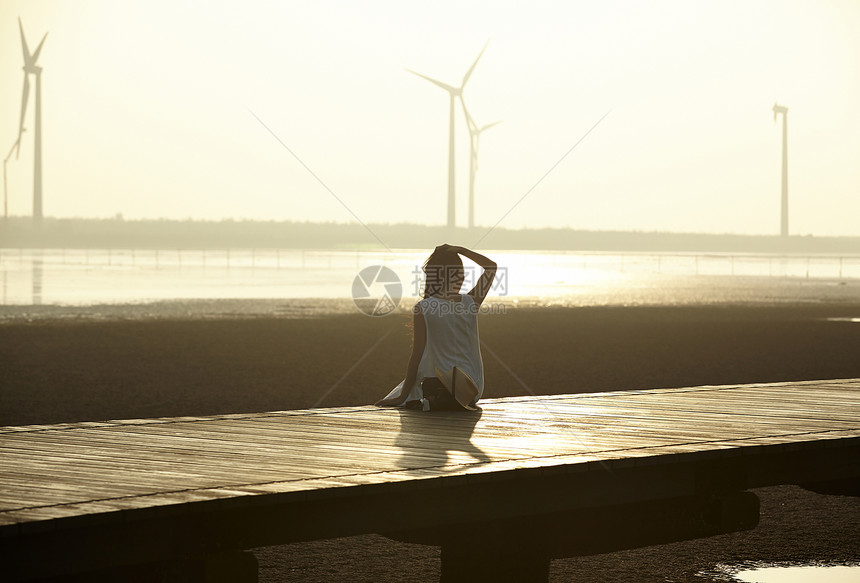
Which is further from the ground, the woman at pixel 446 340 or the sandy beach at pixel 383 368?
the woman at pixel 446 340

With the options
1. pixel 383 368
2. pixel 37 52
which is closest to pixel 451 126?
pixel 37 52

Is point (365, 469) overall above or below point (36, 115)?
below

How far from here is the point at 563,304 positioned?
59.3 meters

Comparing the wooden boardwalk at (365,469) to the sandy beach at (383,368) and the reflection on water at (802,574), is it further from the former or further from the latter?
the sandy beach at (383,368)

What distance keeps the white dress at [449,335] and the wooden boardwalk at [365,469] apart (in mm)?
532

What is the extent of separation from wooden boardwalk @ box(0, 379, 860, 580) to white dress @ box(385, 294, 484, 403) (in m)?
0.53

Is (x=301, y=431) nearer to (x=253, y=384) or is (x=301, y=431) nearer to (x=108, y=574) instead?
(x=108, y=574)

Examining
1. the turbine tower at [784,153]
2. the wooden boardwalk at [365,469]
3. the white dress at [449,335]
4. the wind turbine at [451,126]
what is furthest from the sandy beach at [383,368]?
the turbine tower at [784,153]

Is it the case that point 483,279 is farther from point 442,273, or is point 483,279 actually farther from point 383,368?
point 383,368

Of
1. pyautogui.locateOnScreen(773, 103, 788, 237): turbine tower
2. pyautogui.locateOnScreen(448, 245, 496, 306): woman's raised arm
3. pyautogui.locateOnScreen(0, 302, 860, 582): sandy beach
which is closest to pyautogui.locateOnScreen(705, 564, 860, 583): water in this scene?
pyautogui.locateOnScreen(0, 302, 860, 582): sandy beach

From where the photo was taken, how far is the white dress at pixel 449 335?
1128 cm

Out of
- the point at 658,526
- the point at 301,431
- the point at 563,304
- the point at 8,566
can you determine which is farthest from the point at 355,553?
the point at 563,304

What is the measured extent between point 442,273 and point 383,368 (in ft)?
51.4

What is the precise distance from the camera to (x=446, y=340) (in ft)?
37.1
